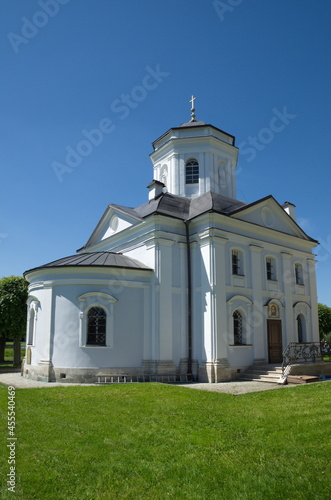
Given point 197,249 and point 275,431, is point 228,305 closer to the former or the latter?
point 197,249

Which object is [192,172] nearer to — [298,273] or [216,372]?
[298,273]

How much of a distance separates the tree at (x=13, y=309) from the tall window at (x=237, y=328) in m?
13.5

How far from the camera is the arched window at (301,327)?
21188 mm

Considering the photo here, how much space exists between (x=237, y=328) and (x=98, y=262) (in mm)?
7023

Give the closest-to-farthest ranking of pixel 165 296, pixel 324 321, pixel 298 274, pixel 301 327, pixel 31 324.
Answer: pixel 165 296
pixel 31 324
pixel 301 327
pixel 298 274
pixel 324 321

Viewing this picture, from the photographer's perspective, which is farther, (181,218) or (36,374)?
(181,218)

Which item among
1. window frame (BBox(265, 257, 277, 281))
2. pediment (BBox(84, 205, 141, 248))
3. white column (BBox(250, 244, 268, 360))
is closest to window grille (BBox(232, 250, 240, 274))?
white column (BBox(250, 244, 268, 360))

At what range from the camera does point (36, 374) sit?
16781 mm

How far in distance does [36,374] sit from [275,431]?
12.1m

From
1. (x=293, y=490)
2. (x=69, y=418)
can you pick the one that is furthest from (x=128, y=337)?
(x=293, y=490)

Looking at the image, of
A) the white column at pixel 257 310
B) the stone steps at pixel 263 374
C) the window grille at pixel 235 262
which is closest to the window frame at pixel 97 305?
the window grille at pixel 235 262

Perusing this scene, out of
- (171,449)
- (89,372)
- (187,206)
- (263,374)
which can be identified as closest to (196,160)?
(187,206)

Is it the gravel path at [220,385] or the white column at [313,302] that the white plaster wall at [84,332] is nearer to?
the gravel path at [220,385]

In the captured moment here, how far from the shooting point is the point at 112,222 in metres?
21.6
